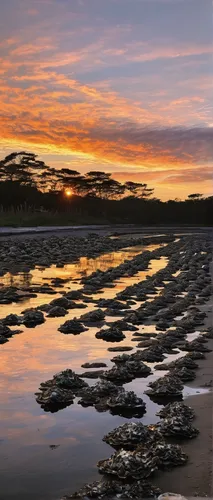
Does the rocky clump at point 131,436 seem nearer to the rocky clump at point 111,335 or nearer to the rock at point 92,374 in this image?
the rock at point 92,374

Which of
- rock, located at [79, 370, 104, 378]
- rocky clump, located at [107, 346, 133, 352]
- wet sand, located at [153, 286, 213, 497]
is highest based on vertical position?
rock, located at [79, 370, 104, 378]

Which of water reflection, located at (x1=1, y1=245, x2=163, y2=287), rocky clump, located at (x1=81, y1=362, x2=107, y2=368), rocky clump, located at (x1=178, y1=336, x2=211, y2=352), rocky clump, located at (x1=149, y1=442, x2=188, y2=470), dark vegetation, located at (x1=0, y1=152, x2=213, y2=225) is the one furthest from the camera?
Answer: dark vegetation, located at (x1=0, y1=152, x2=213, y2=225)

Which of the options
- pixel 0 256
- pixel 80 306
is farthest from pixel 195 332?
pixel 0 256

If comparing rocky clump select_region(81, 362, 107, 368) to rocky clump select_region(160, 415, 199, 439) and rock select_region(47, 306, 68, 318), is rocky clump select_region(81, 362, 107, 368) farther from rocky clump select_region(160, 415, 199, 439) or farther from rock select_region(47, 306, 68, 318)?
rock select_region(47, 306, 68, 318)

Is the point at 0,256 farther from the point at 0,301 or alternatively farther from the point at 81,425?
the point at 81,425

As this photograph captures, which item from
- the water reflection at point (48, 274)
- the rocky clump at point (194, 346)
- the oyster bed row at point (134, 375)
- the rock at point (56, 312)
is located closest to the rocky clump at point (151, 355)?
the oyster bed row at point (134, 375)

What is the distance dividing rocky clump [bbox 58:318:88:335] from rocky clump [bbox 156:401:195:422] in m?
4.16

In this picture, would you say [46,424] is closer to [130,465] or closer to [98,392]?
[98,392]

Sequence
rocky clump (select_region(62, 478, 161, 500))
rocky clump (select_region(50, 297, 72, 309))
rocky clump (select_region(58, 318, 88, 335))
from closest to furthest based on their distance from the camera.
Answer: rocky clump (select_region(62, 478, 161, 500)) → rocky clump (select_region(58, 318, 88, 335)) → rocky clump (select_region(50, 297, 72, 309))

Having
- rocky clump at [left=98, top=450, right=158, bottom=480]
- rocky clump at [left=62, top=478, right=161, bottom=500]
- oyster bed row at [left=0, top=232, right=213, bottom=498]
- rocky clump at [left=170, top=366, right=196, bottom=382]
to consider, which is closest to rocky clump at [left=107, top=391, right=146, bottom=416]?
oyster bed row at [left=0, top=232, right=213, bottom=498]

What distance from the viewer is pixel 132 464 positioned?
14.6 ft

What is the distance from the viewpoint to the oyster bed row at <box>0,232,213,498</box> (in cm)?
450

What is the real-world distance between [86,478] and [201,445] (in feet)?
3.72

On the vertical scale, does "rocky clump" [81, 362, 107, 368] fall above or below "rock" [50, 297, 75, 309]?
below
